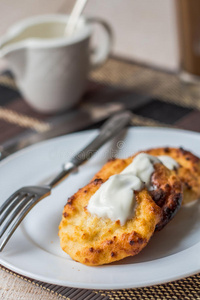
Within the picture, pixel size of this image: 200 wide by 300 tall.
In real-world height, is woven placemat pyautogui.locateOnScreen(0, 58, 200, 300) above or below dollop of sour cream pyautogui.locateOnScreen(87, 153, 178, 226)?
below

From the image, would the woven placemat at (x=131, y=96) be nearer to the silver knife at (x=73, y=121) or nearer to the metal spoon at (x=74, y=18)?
the silver knife at (x=73, y=121)

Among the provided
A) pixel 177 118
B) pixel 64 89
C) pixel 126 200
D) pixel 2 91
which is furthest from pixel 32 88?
pixel 126 200

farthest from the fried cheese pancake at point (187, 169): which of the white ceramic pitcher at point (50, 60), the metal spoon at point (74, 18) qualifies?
the metal spoon at point (74, 18)

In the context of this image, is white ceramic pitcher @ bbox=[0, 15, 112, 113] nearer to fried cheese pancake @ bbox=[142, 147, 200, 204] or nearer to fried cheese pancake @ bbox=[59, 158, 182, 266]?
fried cheese pancake @ bbox=[142, 147, 200, 204]

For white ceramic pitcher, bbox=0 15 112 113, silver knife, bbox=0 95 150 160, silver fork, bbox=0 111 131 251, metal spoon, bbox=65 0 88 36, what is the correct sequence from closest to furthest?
silver fork, bbox=0 111 131 251 < silver knife, bbox=0 95 150 160 < white ceramic pitcher, bbox=0 15 112 113 < metal spoon, bbox=65 0 88 36

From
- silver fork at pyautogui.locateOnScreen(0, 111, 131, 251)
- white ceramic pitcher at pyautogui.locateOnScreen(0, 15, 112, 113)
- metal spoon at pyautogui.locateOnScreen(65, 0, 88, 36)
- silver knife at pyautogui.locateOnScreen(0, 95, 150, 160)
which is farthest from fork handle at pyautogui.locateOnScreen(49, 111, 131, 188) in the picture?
metal spoon at pyautogui.locateOnScreen(65, 0, 88, 36)

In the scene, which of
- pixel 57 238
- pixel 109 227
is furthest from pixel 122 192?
pixel 57 238

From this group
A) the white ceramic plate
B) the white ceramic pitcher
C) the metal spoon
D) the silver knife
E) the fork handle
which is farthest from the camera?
the metal spoon

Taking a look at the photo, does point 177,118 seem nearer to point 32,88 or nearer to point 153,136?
point 153,136
